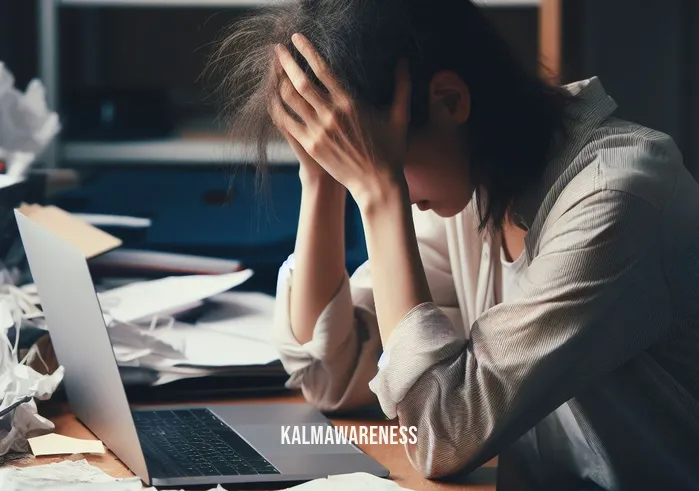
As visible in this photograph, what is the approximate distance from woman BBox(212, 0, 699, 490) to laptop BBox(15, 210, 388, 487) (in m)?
0.09

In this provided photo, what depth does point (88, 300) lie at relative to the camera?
2.51 ft

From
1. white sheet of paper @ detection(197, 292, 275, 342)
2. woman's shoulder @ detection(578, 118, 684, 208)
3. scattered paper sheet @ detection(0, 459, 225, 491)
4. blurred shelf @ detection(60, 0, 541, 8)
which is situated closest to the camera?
scattered paper sheet @ detection(0, 459, 225, 491)

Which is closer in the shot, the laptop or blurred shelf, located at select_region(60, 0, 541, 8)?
the laptop

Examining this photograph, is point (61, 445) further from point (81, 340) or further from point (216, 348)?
point (216, 348)

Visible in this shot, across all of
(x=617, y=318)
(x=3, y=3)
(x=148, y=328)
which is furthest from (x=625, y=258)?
(x=3, y=3)

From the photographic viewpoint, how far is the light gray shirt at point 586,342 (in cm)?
80

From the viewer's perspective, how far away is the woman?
0.81 m

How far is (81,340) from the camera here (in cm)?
84

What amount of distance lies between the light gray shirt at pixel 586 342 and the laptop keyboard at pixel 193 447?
0.13 m

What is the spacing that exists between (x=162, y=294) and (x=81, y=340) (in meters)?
0.35

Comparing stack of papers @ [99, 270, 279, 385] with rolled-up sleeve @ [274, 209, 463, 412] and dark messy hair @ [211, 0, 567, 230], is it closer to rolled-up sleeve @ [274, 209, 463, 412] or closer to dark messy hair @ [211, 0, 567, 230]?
rolled-up sleeve @ [274, 209, 463, 412]

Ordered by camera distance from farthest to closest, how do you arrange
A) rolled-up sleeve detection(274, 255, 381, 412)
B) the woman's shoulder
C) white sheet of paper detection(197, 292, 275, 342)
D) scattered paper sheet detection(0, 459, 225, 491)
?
white sheet of paper detection(197, 292, 275, 342) → rolled-up sleeve detection(274, 255, 381, 412) → the woman's shoulder → scattered paper sheet detection(0, 459, 225, 491)

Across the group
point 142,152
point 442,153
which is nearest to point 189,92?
point 142,152

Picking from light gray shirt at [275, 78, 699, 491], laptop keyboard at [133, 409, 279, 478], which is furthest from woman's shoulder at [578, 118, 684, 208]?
laptop keyboard at [133, 409, 279, 478]
